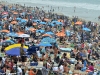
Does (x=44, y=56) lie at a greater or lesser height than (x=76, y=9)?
greater

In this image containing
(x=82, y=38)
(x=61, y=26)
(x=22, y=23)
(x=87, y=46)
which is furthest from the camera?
(x=61, y=26)

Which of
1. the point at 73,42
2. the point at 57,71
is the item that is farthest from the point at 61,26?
the point at 57,71

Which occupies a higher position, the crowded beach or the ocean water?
the crowded beach

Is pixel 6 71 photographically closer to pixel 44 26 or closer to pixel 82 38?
pixel 82 38

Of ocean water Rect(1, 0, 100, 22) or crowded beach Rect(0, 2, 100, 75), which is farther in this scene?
ocean water Rect(1, 0, 100, 22)

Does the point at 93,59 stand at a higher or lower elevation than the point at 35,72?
lower

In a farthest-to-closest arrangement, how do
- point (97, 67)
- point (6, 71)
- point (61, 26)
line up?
point (61, 26) → point (97, 67) → point (6, 71)

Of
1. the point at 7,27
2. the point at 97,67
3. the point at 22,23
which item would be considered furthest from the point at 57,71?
the point at 22,23

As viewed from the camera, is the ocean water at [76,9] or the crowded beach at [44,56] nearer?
the crowded beach at [44,56]

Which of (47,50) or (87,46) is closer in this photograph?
(47,50)

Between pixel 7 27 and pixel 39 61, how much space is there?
30.4 feet

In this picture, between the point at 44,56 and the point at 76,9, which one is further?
the point at 76,9

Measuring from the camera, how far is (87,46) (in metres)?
20.2

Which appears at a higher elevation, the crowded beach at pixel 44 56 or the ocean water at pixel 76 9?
the crowded beach at pixel 44 56
